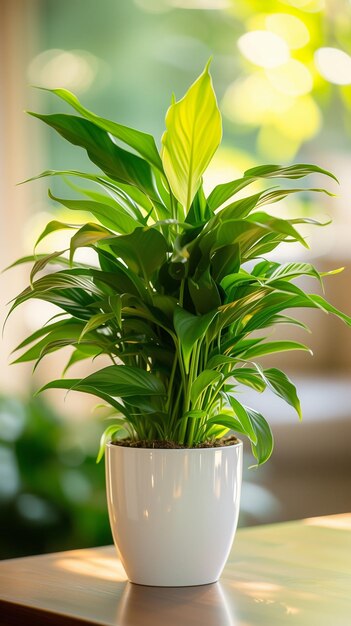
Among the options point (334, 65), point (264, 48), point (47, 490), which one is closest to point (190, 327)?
point (47, 490)

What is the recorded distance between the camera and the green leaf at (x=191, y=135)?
3.14 ft

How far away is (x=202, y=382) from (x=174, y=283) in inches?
4.4

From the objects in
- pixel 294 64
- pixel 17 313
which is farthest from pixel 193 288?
pixel 17 313

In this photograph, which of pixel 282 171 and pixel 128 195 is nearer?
pixel 282 171

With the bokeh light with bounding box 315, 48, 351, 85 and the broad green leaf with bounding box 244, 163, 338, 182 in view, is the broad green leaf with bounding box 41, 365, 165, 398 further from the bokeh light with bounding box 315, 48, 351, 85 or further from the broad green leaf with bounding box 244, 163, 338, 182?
the bokeh light with bounding box 315, 48, 351, 85

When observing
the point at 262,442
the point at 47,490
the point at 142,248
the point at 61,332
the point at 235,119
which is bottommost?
the point at 47,490

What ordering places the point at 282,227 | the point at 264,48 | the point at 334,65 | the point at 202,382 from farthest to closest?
the point at 264,48 → the point at 334,65 → the point at 202,382 → the point at 282,227

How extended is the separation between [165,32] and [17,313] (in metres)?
1.24

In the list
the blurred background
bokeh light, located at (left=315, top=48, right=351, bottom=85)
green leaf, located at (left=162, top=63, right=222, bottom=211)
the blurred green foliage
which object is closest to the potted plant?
green leaf, located at (left=162, top=63, right=222, bottom=211)

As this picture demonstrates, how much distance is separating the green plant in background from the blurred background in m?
1.49

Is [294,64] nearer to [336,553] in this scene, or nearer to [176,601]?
[336,553]

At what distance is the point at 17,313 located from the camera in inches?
147

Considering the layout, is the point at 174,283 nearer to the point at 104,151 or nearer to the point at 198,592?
the point at 104,151

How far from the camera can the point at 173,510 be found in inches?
39.7
